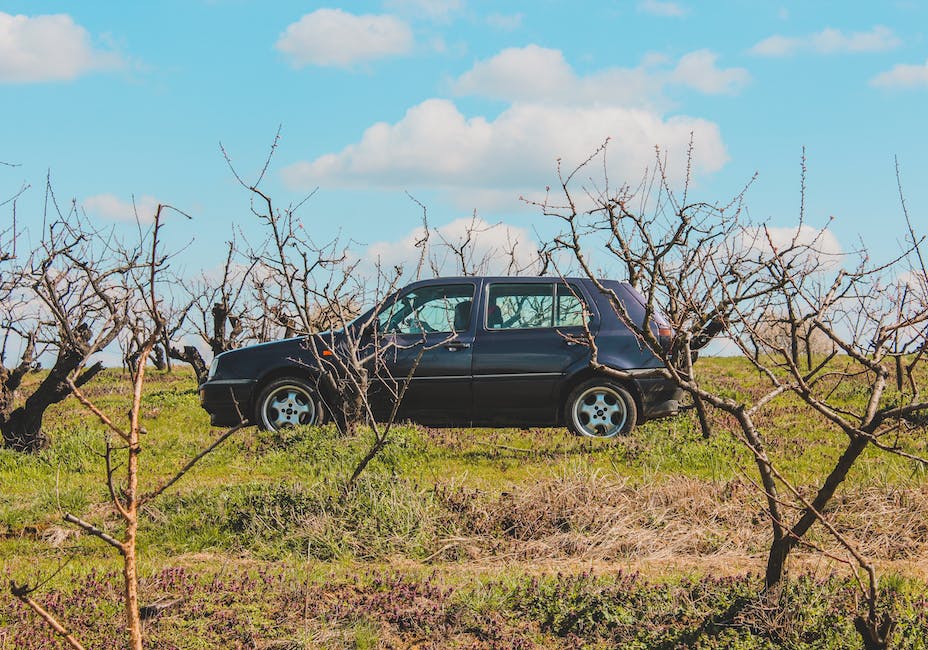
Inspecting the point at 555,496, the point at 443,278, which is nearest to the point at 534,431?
the point at 443,278

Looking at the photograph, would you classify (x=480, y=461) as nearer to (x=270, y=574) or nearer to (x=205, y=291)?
(x=270, y=574)

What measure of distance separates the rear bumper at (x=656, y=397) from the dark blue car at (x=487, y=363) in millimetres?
12

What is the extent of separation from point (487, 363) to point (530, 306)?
0.86 m

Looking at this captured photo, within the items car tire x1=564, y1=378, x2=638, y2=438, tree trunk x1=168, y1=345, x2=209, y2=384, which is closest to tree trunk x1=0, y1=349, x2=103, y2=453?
car tire x1=564, y1=378, x2=638, y2=438

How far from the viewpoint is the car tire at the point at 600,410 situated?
1124cm

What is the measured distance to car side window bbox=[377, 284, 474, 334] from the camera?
37.9ft

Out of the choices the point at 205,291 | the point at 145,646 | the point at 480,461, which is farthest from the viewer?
the point at 205,291

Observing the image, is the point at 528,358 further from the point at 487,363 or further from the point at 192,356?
the point at 192,356

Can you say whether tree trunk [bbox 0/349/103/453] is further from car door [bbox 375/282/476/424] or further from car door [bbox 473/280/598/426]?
car door [bbox 473/280/598/426]

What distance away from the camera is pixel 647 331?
565 cm

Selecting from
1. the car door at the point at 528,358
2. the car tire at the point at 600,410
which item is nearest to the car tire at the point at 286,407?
the car door at the point at 528,358

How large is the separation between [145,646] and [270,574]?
3.76 feet

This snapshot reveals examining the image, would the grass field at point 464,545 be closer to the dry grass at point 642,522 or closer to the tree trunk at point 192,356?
the dry grass at point 642,522

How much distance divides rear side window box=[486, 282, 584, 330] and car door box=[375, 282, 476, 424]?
11.3 inches
